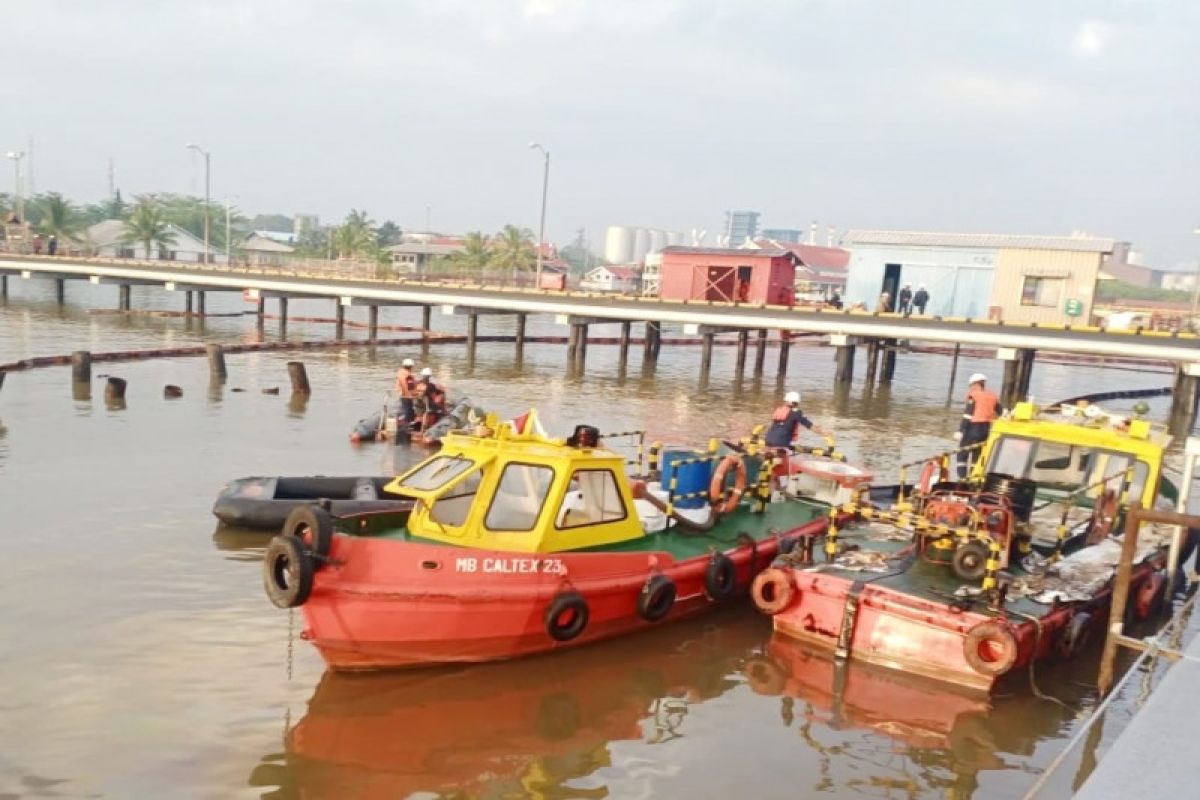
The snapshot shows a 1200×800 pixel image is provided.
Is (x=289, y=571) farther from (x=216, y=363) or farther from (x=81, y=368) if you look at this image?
(x=216, y=363)

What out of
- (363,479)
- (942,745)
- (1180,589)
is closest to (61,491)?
(363,479)

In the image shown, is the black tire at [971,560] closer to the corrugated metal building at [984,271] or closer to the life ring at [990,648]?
the life ring at [990,648]

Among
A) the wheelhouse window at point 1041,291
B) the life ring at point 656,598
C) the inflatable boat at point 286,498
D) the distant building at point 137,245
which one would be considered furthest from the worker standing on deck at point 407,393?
the distant building at point 137,245

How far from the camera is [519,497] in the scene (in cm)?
980

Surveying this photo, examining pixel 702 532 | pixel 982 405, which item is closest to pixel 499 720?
pixel 702 532

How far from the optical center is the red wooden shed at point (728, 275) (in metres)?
40.0

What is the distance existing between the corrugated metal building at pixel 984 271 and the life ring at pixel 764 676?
100ft

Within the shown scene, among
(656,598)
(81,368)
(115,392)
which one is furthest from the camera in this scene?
(81,368)

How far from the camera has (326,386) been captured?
29.4m

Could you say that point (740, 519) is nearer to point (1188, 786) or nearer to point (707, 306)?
point (1188, 786)

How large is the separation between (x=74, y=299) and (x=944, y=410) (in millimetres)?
61565

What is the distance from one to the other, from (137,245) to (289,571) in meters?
93.5

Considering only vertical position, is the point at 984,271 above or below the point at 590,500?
above

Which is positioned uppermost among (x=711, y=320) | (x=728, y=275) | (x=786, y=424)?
(x=728, y=275)
